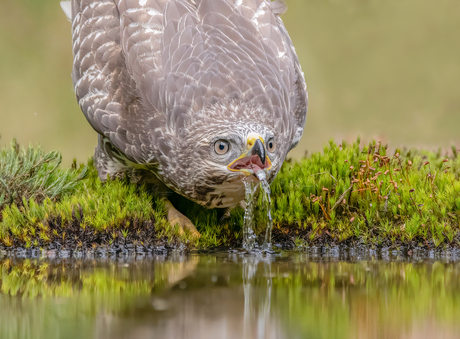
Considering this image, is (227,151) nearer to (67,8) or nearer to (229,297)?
(229,297)

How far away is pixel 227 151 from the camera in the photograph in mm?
4863

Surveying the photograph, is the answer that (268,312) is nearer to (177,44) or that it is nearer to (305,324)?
(305,324)

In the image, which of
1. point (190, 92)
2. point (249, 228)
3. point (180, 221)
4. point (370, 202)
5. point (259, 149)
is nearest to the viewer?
point (259, 149)

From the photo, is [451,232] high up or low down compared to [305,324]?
up

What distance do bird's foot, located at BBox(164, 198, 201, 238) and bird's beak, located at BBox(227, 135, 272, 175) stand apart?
1.04 m

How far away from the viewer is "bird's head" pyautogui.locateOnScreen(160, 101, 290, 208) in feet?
15.6

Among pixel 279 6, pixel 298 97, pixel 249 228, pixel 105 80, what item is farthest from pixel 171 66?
pixel 279 6

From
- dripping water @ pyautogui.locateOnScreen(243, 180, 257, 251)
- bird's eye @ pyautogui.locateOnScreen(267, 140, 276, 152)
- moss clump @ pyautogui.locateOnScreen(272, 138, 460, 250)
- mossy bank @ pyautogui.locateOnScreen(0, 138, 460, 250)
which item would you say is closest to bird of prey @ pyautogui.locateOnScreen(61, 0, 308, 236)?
bird's eye @ pyautogui.locateOnScreen(267, 140, 276, 152)

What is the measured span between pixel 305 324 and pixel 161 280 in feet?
4.28

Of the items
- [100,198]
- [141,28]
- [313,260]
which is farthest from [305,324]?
[141,28]

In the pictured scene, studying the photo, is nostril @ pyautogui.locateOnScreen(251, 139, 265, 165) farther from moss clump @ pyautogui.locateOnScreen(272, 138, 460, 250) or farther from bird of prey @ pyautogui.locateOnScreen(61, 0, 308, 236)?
moss clump @ pyautogui.locateOnScreen(272, 138, 460, 250)

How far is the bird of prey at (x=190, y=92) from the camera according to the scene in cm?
495

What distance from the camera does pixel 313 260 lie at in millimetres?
4953

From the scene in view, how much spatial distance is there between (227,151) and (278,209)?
113cm
